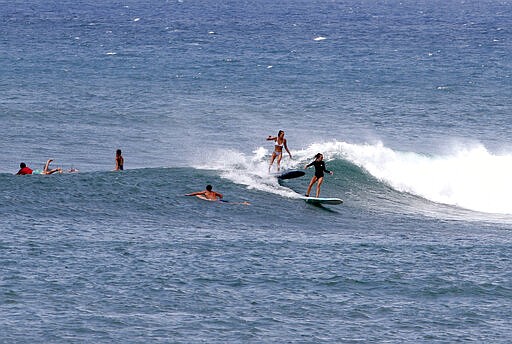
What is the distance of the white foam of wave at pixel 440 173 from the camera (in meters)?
40.7

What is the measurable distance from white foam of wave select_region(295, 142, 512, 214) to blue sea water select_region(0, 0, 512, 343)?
149 millimetres

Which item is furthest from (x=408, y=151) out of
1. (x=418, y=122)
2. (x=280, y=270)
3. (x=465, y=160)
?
(x=280, y=270)

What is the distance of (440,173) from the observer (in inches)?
1785

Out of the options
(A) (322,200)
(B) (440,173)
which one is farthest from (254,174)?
(B) (440,173)

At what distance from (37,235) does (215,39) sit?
262 feet

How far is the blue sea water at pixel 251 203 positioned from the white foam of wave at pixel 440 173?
15cm

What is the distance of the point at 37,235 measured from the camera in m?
28.0

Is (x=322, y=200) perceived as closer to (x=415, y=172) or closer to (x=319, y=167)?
(x=319, y=167)

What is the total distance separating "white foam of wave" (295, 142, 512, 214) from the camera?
40688mm

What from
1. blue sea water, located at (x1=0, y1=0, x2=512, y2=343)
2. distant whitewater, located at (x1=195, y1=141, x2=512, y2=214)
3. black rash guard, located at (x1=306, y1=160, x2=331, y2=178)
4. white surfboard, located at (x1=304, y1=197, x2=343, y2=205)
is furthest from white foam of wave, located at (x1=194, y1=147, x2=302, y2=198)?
black rash guard, located at (x1=306, y1=160, x2=331, y2=178)

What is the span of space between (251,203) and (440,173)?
1519 centimetres

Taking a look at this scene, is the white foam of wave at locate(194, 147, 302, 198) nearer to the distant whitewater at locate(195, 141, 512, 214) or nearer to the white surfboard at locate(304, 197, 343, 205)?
the distant whitewater at locate(195, 141, 512, 214)

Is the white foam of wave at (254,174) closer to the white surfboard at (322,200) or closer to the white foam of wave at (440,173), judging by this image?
the white surfboard at (322,200)

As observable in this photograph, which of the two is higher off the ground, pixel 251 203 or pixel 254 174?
pixel 254 174
